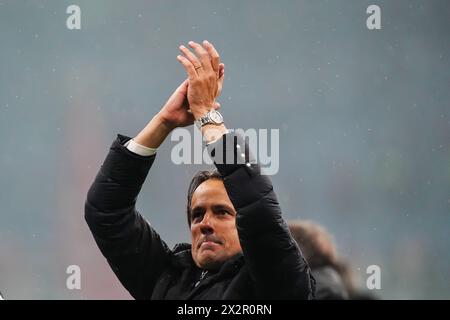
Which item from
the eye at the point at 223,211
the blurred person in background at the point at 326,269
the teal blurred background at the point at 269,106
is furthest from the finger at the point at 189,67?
the teal blurred background at the point at 269,106

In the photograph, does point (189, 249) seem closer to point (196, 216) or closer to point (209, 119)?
point (196, 216)

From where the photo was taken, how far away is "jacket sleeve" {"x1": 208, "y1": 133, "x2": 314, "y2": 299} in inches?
48.3

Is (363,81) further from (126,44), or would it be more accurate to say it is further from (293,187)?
(126,44)

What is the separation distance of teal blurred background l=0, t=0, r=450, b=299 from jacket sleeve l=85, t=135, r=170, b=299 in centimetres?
257

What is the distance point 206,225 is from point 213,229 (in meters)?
0.01

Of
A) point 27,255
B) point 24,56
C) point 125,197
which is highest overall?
point 24,56

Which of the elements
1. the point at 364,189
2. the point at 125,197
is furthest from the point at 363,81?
the point at 125,197

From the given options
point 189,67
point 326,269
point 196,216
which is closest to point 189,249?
point 196,216

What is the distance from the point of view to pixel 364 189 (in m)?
4.17

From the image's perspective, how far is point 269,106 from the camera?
4.29 meters

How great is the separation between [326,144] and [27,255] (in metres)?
1.70

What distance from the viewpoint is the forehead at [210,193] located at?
1395 millimetres

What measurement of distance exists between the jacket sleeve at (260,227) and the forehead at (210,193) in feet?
0.49

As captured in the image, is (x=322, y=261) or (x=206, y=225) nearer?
(x=206, y=225)
